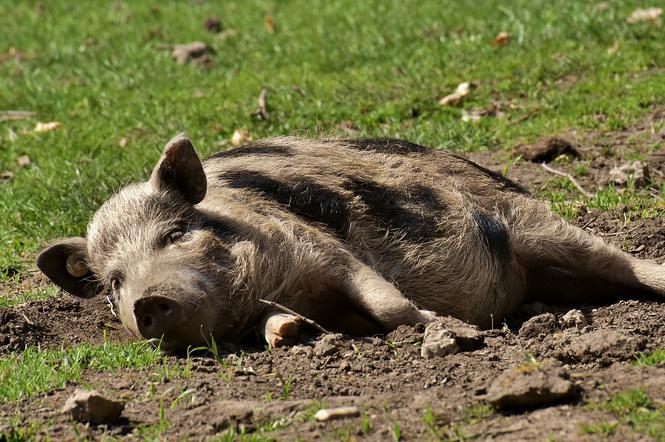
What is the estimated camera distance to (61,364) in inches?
203

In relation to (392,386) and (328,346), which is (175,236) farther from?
(392,386)

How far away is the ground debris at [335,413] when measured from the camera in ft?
13.4

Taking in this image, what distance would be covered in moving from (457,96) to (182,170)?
4259mm

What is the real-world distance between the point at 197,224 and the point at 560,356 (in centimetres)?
192

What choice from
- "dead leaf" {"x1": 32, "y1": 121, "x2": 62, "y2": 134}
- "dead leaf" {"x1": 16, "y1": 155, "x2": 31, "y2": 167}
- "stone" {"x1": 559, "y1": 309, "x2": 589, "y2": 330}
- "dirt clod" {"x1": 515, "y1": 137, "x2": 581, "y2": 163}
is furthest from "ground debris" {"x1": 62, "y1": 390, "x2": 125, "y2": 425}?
"dead leaf" {"x1": 32, "y1": 121, "x2": 62, "y2": 134}

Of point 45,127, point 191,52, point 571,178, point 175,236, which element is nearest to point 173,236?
point 175,236

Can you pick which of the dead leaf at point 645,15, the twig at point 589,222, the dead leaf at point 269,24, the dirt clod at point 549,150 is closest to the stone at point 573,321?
the twig at point 589,222

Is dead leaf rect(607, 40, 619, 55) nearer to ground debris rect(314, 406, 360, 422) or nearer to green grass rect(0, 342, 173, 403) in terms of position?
green grass rect(0, 342, 173, 403)

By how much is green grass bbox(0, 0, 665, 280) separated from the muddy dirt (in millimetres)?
2616

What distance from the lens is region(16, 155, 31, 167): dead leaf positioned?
31.4 feet

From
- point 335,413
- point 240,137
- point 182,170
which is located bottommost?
point 240,137

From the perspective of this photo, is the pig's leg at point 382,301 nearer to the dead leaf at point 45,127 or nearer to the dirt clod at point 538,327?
the dirt clod at point 538,327

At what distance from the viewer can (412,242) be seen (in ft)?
19.8

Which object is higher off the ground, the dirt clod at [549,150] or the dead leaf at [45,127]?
the dirt clod at [549,150]
